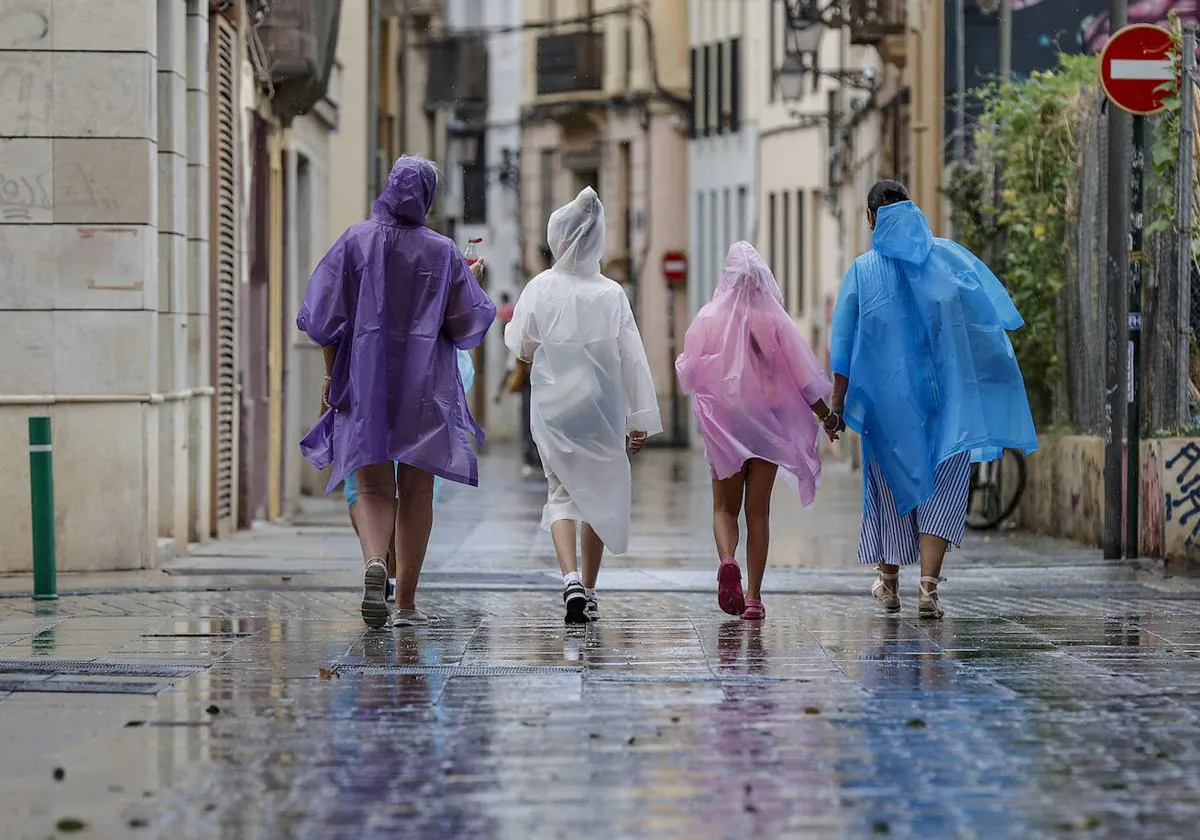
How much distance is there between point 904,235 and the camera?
1174 cm

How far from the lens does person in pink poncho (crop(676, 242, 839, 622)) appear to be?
11609 mm

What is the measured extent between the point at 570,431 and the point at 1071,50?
48.6ft

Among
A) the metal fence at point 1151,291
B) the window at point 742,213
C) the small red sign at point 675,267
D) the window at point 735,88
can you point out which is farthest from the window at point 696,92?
the metal fence at point 1151,291

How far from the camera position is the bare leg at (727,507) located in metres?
11.5

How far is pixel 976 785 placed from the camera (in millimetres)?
6562

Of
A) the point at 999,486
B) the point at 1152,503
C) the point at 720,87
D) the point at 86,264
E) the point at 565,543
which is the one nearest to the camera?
the point at 565,543

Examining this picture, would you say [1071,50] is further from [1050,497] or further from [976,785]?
[976,785]

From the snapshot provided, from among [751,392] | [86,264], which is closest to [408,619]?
[751,392]

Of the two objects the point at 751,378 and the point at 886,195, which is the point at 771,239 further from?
the point at 751,378

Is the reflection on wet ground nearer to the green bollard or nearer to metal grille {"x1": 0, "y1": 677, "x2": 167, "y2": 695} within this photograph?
metal grille {"x1": 0, "y1": 677, "x2": 167, "y2": 695}

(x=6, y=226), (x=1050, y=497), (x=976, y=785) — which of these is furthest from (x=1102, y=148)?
(x=976, y=785)

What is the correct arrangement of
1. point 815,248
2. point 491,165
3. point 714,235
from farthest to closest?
point 491,165
point 714,235
point 815,248

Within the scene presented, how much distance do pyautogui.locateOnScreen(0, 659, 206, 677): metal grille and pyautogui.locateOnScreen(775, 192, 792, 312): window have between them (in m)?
36.6

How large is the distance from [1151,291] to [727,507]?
15.3 feet
